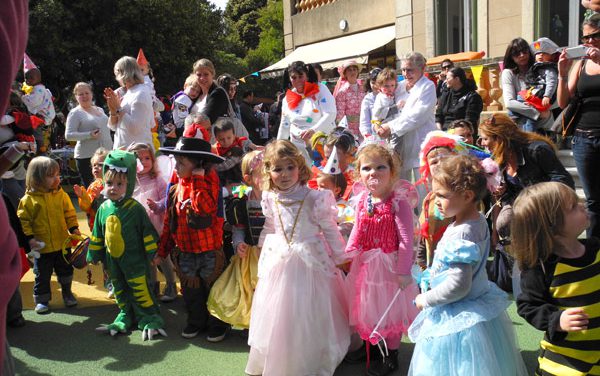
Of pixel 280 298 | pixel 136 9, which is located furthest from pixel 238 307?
pixel 136 9

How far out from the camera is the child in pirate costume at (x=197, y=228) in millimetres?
4012

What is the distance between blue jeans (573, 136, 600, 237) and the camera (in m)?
4.12

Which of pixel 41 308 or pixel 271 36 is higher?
pixel 271 36

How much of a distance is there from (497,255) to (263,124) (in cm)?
808

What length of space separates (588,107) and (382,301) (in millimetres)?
2300

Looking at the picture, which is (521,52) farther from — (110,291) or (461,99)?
(110,291)

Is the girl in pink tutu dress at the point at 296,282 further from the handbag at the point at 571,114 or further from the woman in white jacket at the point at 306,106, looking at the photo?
the woman in white jacket at the point at 306,106

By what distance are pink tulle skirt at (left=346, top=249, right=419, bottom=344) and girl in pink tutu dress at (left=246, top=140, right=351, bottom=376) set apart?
194 millimetres

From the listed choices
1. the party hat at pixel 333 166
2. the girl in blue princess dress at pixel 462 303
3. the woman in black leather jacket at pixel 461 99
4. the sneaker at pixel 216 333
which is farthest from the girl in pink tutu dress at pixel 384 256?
the woman in black leather jacket at pixel 461 99

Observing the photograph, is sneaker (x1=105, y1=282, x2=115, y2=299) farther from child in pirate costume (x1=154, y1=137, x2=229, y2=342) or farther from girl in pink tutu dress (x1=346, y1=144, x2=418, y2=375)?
girl in pink tutu dress (x1=346, y1=144, x2=418, y2=375)

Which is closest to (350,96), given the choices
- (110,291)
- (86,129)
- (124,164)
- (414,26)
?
(86,129)

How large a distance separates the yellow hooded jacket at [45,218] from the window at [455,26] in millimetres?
10709

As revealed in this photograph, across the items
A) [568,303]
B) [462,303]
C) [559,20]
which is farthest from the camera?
[559,20]

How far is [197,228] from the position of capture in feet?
13.1
